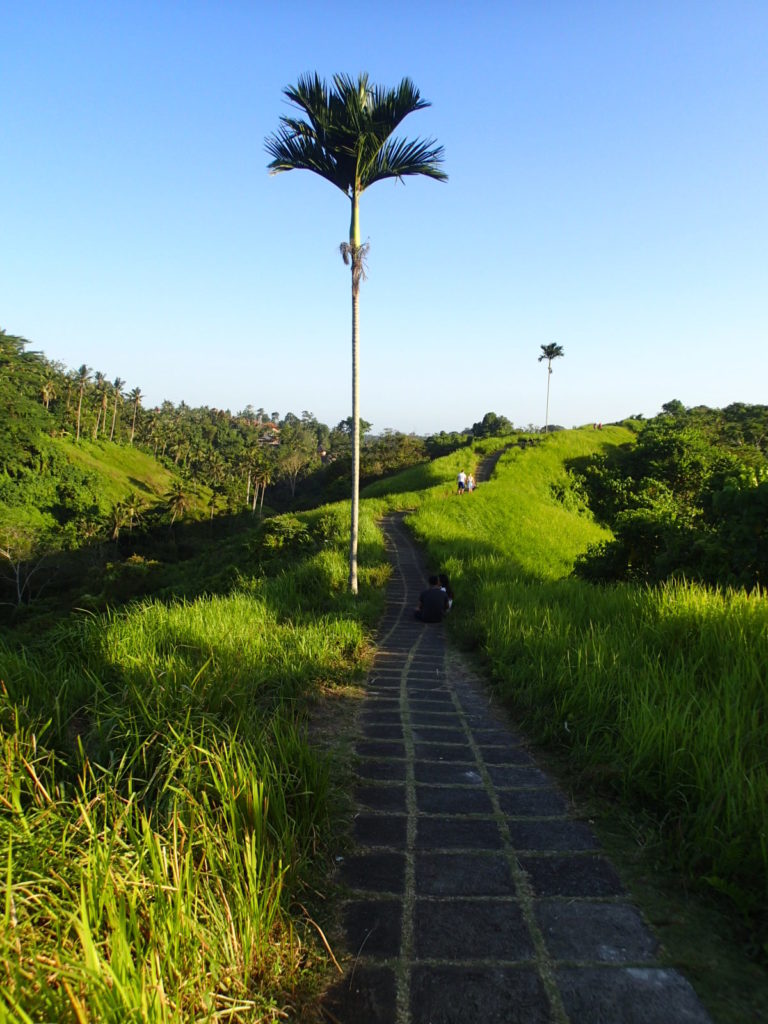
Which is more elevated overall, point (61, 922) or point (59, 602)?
point (61, 922)

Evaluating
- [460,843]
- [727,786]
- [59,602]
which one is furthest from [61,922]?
[59,602]

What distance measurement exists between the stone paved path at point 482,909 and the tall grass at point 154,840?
0.83ft

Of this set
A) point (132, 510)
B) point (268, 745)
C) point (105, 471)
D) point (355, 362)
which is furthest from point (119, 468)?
point (268, 745)

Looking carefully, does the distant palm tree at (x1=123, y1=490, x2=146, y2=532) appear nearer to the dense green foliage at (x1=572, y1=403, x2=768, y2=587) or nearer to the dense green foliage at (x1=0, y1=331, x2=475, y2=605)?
the dense green foliage at (x1=0, y1=331, x2=475, y2=605)

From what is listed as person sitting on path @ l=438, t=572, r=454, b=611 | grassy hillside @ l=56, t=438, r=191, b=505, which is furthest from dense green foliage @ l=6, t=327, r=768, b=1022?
grassy hillside @ l=56, t=438, r=191, b=505

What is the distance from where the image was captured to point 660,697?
3299 millimetres

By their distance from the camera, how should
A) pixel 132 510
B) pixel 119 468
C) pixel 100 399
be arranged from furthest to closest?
pixel 100 399 → pixel 119 468 → pixel 132 510

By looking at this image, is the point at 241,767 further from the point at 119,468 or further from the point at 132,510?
the point at 119,468

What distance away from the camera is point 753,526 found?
6.43 m

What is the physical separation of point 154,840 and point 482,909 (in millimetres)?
1245

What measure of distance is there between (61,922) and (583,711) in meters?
2.99

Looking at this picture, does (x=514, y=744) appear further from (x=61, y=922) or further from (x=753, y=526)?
(x=753, y=526)

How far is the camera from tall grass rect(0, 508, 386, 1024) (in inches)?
54.2

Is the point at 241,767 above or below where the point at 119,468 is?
below
